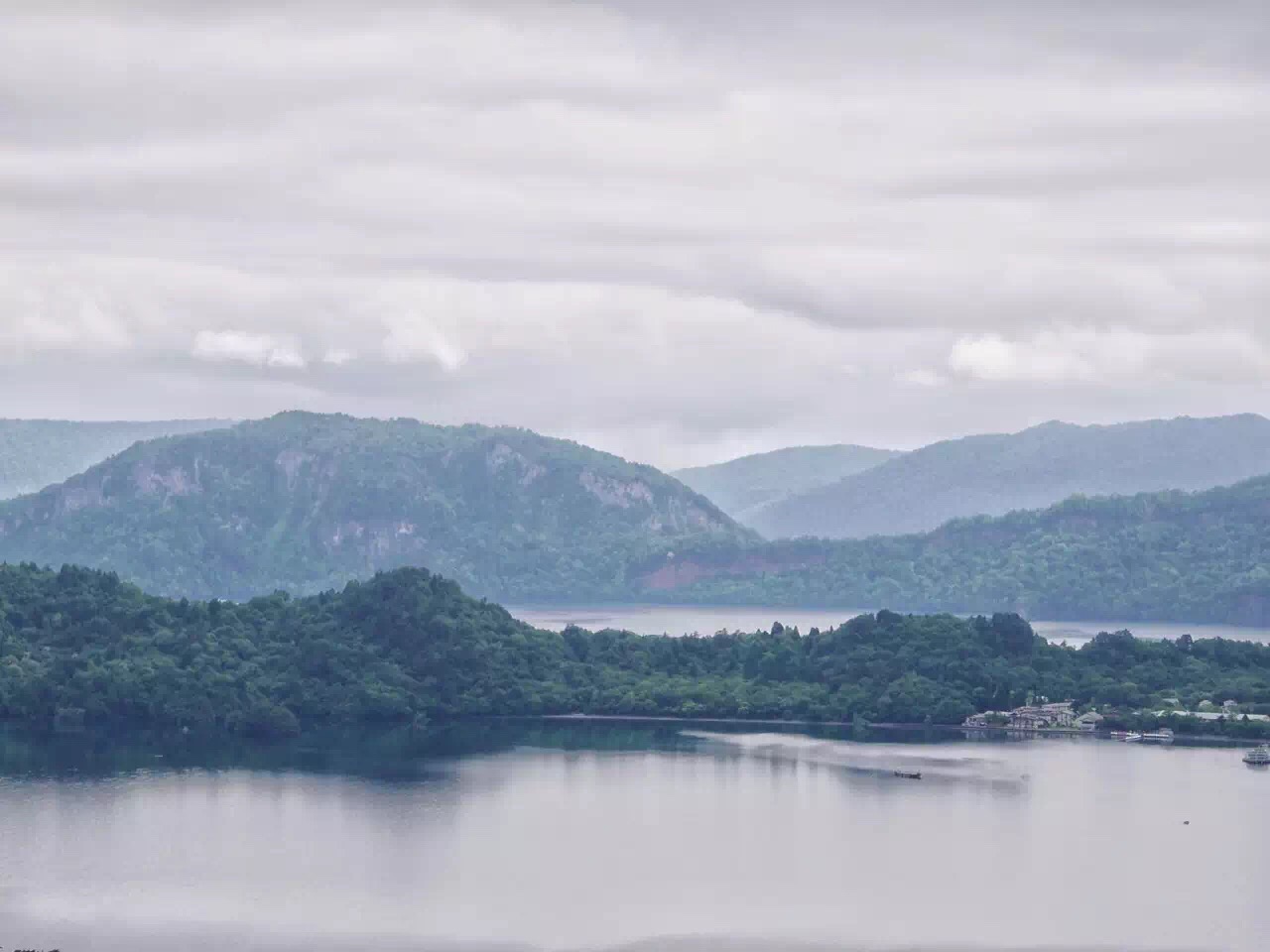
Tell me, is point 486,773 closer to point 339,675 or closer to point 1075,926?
point 339,675

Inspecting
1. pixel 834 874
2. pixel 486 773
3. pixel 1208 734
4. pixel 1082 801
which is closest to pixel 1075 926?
pixel 834 874

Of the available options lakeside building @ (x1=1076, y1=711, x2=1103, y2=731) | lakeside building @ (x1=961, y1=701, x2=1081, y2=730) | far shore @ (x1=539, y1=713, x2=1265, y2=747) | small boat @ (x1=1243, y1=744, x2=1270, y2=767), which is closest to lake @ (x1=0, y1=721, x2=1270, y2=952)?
small boat @ (x1=1243, y1=744, x2=1270, y2=767)

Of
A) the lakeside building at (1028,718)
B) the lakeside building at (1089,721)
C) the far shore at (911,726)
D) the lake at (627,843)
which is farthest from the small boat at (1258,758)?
the lakeside building at (1028,718)

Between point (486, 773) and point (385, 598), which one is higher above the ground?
point (385, 598)

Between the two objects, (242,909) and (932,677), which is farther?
(932,677)

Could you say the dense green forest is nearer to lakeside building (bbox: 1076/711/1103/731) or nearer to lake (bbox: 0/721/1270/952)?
lakeside building (bbox: 1076/711/1103/731)

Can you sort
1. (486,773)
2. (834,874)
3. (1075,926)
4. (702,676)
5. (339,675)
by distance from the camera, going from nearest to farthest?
(1075,926)
(834,874)
(486,773)
(339,675)
(702,676)
